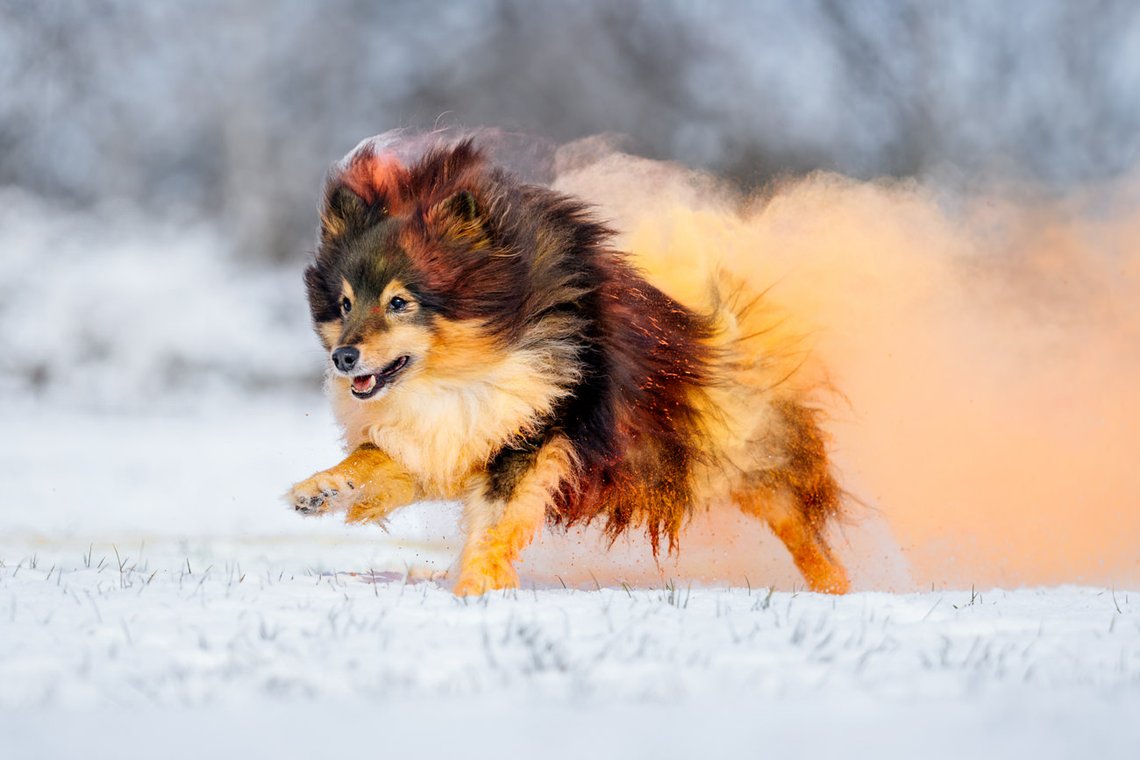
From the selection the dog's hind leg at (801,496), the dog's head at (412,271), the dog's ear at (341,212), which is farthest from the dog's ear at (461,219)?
the dog's hind leg at (801,496)

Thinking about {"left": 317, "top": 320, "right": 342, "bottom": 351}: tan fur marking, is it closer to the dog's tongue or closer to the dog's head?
the dog's head

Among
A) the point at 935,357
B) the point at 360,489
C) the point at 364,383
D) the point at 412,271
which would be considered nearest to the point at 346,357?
the point at 364,383

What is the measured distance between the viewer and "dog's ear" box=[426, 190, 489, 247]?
468 cm

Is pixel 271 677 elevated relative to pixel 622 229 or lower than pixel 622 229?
lower

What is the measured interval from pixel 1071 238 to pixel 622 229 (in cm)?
414

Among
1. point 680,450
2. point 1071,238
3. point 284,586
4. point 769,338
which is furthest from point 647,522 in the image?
point 1071,238

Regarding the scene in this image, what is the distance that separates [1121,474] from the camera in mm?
7172

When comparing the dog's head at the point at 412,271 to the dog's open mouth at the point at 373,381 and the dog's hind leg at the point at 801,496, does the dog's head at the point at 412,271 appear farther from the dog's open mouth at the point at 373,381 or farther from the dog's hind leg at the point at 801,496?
the dog's hind leg at the point at 801,496

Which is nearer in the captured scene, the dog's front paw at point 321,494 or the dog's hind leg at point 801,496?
the dog's front paw at point 321,494

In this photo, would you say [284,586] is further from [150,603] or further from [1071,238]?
[1071,238]

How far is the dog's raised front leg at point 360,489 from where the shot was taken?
14.6 feet

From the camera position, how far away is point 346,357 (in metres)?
4.37

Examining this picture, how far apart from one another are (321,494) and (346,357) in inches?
21.1

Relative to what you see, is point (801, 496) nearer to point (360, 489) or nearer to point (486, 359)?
point (486, 359)
